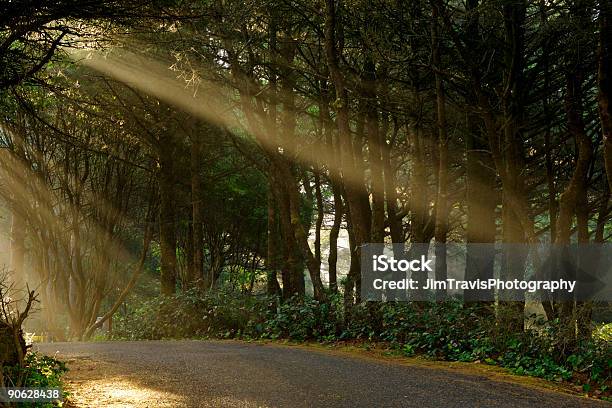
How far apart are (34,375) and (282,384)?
9.77 feet

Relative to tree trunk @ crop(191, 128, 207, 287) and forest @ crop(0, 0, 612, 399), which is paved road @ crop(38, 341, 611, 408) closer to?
forest @ crop(0, 0, 612, 399)

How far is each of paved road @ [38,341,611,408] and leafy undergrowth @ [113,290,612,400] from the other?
138cm

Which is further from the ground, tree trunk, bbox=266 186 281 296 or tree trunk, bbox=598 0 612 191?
tree trunk, bbox=598 0 612 191

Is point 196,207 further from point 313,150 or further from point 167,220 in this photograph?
point 313,150

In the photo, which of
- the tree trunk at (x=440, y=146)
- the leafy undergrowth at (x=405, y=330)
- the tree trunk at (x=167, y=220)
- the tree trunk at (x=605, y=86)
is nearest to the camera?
the tree trunk at (x=605, y=86)

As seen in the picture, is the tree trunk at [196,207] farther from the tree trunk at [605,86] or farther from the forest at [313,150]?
the tree trunk at [605,86]

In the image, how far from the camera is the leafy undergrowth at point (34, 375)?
6902mm

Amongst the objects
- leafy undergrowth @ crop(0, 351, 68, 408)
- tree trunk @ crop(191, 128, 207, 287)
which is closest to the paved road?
leafy undergrowth @ crop(0, 351, 68, 408)

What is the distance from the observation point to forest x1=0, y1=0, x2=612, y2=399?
10188 millimetres

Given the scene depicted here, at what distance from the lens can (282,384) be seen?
8.52 metres

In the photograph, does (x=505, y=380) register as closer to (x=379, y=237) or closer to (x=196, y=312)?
(x=379, y=237)

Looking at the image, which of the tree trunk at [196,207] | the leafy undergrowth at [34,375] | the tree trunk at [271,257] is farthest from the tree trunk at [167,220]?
the leafy undergrowth at [34,375]

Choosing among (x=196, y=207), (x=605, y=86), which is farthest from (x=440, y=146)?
(x=196, y=207)

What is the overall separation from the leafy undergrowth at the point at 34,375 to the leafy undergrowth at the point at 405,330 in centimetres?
Answer: 656
